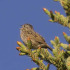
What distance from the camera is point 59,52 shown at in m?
3.41

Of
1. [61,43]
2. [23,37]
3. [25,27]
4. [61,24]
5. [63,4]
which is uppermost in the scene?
[25,27]

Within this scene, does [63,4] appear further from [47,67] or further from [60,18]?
[47,67]

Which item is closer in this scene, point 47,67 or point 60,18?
point 47,67

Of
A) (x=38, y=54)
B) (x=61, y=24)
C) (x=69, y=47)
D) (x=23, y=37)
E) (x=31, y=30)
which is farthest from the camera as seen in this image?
(x=31, y=30)

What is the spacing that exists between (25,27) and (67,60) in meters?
5.96

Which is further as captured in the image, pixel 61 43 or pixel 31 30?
pixel 31 30

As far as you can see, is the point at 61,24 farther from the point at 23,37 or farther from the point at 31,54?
the point at 23,37

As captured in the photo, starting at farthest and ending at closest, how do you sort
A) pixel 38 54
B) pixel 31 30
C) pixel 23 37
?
pixel 31 30 → pixel 23 37 → pixel 38 54

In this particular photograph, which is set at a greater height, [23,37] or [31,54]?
[23,37]

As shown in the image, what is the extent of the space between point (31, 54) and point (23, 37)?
4656 millimetres

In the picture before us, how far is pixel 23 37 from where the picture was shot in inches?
326

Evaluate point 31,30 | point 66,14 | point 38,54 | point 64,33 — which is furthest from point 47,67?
point 31,30

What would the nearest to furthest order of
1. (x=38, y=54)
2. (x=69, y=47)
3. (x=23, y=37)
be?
1. (x=69, y=47)
2. (x=38, y=54)
3. (x=23, y=37)

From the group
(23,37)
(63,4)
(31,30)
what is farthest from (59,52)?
(31,30)
